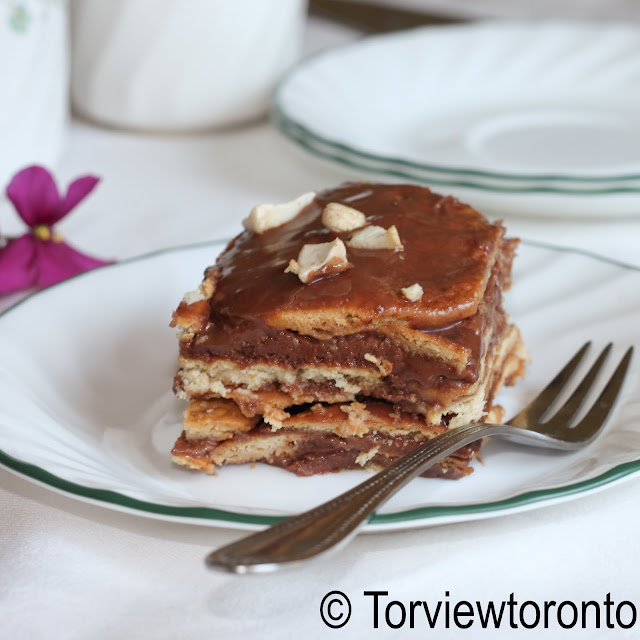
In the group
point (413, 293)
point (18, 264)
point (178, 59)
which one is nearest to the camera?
point (413, 293)

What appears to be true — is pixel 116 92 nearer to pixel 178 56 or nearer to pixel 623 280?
pixel 178 56

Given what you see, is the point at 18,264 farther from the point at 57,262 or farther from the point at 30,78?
the point at 30,78

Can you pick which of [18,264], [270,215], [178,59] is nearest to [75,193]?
[18,264]

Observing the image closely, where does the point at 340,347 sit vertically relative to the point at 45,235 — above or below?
below

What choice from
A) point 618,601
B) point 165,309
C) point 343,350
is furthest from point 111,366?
point 618,601

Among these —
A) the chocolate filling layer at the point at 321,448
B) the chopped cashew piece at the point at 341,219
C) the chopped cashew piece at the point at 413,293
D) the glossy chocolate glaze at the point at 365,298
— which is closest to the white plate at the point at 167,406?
the chocolate filling layer at the point at 321,448

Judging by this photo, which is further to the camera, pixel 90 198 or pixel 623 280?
pixel 90 198
